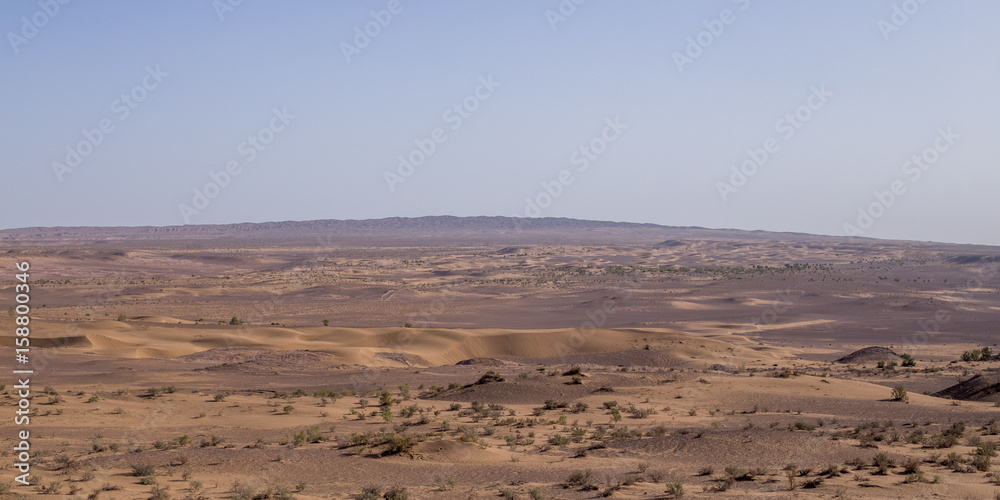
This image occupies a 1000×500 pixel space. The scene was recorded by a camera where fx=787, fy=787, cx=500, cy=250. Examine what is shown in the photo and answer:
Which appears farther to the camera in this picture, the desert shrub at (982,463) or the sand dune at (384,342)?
the sand dune at (384,342)

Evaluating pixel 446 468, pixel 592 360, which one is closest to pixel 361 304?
pixel 592 360

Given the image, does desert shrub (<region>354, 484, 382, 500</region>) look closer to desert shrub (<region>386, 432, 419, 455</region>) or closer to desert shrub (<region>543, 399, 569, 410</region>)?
desert shrub (<region>386, 432, 419, 455</region>)

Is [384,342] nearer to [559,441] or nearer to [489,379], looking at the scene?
[489,379]

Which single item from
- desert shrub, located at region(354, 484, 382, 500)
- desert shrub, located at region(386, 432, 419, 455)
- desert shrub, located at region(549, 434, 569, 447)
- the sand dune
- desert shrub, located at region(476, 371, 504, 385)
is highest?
desert shrub, located at region(354, 484, 382, 500)

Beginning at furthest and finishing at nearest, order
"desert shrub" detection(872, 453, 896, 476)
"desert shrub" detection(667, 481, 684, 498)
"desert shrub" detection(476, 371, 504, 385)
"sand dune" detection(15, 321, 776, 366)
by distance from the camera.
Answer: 1. "sand dune" detection(15, 321, 776, 366)
2. "desert shrub" detection(476, 371, 504, 385)
3. "desert shrub" detection(872, 453, 896, 476)
4. "desert shrub" detection(667, 481, 684, 498)

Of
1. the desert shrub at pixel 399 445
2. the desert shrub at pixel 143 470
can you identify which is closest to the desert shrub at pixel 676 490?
the desert shrub at pixel 399 445

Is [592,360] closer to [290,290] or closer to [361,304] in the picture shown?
[361,304]

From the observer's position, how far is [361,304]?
190 feet

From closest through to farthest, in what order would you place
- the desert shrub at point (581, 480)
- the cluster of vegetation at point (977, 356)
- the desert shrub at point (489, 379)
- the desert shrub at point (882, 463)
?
1. the desert shrub at point (581, 480)
2. the desert shrub at point (882, 463)
3. the desert shrub at point (489, 379)
4. the cluster of vegetation at point (977, 356)

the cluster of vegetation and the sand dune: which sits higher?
the cluster of vegetation

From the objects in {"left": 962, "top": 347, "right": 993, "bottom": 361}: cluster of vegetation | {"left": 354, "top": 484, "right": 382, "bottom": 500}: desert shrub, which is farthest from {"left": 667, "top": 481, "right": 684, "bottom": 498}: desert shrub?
{"left": 962, "top": 347, "right": 993, "bottom": 361}: cluster of vegetation

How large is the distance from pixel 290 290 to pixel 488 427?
55.2m

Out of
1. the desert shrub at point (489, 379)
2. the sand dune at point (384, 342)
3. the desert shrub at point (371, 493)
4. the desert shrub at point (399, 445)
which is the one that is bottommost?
the sand dune at point (384, 342)

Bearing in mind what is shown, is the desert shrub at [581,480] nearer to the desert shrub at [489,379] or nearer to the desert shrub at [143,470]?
the desert shrub at [143,470]
